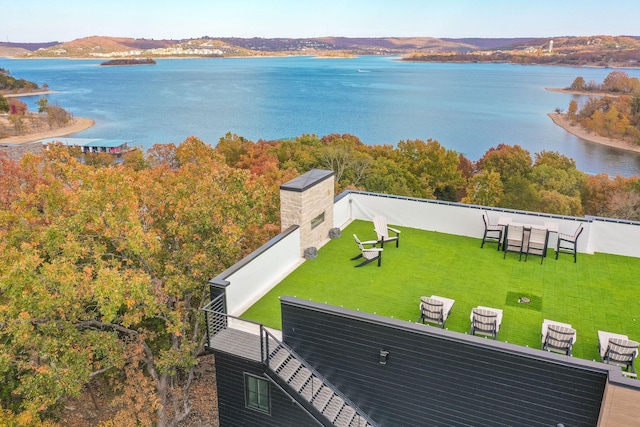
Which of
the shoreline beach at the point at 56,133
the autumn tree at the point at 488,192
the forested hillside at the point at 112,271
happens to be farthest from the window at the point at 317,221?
the shoreline beach at the point at 56,133

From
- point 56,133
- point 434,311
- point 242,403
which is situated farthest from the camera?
point 56,133

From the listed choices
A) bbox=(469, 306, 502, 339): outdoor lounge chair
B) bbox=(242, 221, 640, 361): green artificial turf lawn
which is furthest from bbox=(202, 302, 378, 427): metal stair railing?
bbox=(469, 306, 502, 339): outdoor lounge chair

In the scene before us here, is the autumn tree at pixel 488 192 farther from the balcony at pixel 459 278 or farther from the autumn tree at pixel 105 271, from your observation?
the autumn tree at pixel 105 271

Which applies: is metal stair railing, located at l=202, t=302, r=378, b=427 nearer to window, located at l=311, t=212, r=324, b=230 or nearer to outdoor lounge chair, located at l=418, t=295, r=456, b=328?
outdoor lounge chair, located at l=418, t=295, r=456, b=328

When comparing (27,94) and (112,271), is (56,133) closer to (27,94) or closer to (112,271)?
(27,94)

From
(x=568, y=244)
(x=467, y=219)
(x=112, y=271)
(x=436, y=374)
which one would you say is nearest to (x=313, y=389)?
(x=436, y=374)
